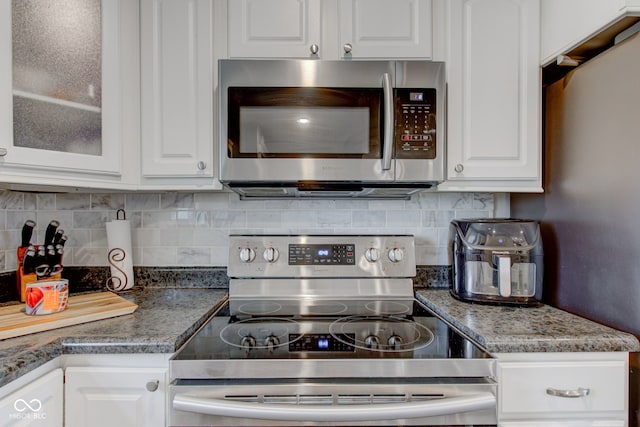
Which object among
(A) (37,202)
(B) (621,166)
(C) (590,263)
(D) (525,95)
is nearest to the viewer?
(B) (621,166)

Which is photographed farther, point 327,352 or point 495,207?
point 495,207

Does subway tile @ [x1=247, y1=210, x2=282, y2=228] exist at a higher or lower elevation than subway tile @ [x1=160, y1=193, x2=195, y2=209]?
lower

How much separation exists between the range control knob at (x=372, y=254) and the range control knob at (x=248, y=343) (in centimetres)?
64

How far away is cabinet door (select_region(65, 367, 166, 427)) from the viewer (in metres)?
0.92

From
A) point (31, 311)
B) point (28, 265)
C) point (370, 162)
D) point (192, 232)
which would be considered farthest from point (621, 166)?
point (28, 265)

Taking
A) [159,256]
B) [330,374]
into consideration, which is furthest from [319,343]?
[159,256]

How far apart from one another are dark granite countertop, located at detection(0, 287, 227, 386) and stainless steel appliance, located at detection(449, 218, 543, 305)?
1.00m

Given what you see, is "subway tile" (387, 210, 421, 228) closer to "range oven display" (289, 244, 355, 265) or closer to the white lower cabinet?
Result: "range oven display" (289, 244, 355, 265)

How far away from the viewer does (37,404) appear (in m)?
0.84

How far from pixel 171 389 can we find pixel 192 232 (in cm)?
82

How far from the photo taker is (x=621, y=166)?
104 centimetres

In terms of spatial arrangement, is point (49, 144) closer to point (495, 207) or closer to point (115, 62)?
point (115, 62)

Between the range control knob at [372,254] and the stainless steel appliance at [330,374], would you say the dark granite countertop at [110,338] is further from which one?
the range control knob at [372,254]

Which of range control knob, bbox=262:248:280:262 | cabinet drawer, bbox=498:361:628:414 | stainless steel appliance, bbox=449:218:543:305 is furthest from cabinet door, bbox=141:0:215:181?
cabinet drawer, bbox=498:361:628:414
